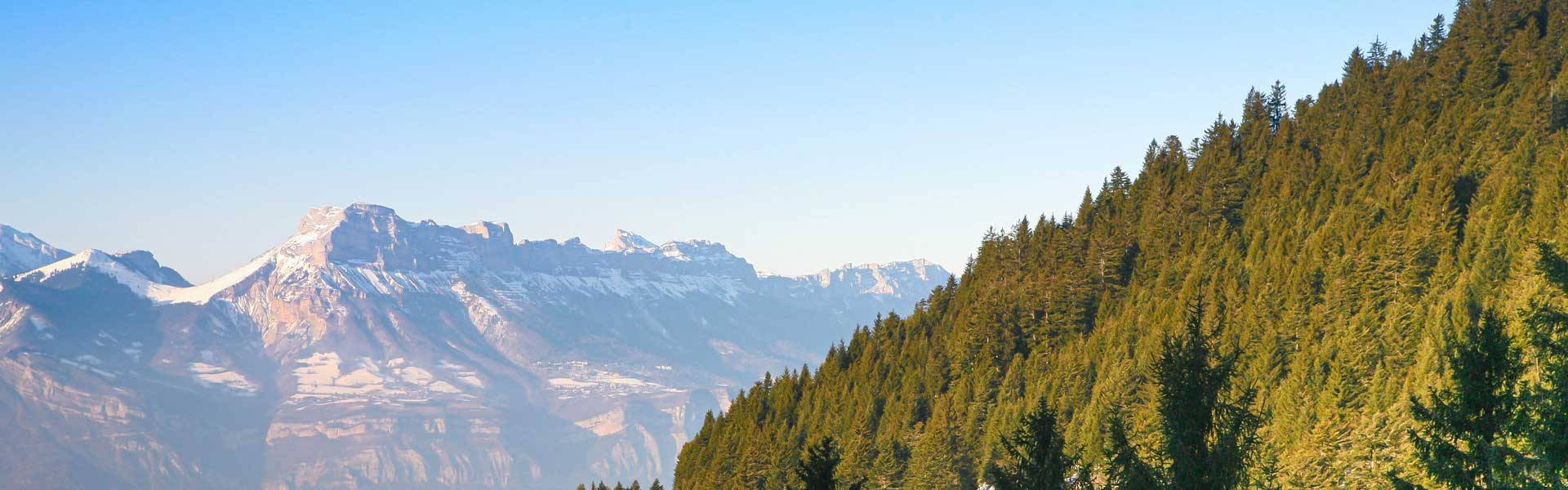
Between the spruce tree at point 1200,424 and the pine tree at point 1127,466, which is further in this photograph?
the pine tree at point 1127,466

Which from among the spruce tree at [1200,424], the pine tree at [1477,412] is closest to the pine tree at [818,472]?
the spruce tree at [1200,424]

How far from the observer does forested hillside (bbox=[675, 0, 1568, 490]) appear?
236ft

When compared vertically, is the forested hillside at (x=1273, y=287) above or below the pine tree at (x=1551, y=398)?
above

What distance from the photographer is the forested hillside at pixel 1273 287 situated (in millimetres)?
72000

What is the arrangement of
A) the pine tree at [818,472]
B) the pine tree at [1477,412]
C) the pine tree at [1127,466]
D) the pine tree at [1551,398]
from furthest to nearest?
1. the pine tree at [818,472]
2. the pine tree at [1127,466]
3. the pine tree at [1477,412]
4. the pine tree at [1551,398]

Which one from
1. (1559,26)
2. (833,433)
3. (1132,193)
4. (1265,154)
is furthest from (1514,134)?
(833,433)

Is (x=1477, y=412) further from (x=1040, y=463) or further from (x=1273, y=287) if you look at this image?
(x=1273, y=287)

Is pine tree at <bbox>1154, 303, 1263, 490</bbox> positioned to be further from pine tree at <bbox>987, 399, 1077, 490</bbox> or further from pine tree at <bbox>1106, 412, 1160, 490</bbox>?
pine tree at <bbox>987, 399, 1077, 490</bbox>

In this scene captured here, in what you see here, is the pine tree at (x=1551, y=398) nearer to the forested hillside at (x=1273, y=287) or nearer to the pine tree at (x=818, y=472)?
the pine tree at (x=818, y=472)

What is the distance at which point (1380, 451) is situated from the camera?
6050 cm

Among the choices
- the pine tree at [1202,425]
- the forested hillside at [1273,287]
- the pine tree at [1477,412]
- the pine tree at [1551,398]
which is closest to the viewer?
the pine tree at [1551,398]

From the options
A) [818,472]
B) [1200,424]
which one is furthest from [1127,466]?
[818,472]

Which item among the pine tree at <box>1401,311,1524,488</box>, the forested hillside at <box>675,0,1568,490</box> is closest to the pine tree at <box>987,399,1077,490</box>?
the pine tree at <box>1401,311,1524,488</box>

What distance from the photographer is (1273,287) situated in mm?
95000
